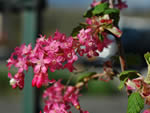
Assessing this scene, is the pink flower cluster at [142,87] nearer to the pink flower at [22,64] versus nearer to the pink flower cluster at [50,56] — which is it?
the pink flower cluster at [50,56]

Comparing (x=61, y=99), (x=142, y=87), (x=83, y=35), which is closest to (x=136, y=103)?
(x=142, y=87)

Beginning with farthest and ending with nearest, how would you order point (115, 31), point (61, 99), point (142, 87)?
point (61, 99) → point (115, 31) → point (142, 87)

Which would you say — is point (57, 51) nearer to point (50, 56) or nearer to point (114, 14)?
point (50, 56)

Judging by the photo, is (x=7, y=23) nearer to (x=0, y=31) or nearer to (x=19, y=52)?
(x=0, y=31)

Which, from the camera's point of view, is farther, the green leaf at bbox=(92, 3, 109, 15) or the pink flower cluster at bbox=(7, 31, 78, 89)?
the green leaf at bbox=(92, 3, 109, 15)

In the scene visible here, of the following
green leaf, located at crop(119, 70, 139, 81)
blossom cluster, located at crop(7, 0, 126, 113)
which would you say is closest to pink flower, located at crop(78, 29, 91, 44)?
blossom cluster, located at crop(7, 0, 126, 113)

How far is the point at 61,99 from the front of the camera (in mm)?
962

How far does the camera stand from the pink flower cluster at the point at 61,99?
809mm

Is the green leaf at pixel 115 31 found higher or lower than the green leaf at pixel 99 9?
lower

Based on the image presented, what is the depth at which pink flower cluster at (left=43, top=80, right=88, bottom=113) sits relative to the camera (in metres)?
0.81

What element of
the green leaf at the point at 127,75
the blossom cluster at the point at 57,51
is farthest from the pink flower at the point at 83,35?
the green leaf at the point at 127,75

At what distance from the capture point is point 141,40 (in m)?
6.84

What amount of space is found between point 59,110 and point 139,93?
0.22m

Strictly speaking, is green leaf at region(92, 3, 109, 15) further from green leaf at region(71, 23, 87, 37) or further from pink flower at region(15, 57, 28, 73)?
pink flower at region(15, 57, 28, 73)
